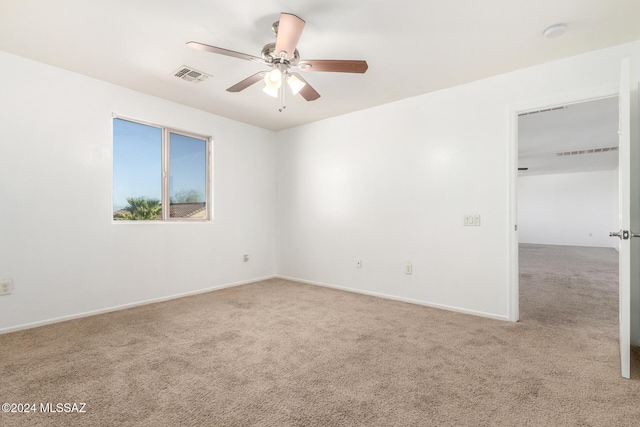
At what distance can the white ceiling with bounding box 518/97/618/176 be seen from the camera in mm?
4393

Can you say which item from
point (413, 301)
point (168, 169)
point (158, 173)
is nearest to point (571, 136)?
point (413, 301)

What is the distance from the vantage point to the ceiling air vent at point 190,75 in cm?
298

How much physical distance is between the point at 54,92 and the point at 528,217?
1327cm

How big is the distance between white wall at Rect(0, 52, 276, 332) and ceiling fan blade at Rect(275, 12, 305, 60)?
2403mm

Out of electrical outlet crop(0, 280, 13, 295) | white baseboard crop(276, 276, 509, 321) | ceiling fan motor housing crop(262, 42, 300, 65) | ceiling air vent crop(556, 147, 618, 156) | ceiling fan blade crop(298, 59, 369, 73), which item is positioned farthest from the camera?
ceiling air vent crop(556, 147, 618, 156)

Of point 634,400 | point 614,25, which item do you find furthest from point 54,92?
point 634,400

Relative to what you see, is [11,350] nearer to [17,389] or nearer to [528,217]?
[17,389]

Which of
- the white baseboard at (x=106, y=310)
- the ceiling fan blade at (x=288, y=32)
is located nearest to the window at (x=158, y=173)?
the white baseboard at (x=106, y=310)

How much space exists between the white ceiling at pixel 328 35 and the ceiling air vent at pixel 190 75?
7 cm

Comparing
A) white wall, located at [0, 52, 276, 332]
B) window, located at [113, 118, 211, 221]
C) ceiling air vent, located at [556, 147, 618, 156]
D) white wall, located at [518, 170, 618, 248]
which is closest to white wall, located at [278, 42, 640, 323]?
window, located at [113, 118, 211, 221]

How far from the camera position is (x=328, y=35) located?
7.91 feet

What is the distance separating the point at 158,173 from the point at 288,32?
9.24 feet

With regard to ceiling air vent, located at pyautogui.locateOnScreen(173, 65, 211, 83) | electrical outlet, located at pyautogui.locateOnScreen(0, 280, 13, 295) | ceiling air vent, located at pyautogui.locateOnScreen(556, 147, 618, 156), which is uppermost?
ceiling air vent, located at pyautogui.locateOnScreen(556, 147, 618, 156)

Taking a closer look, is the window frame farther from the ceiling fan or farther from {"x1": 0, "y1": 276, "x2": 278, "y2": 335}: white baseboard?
the ceiling fan
